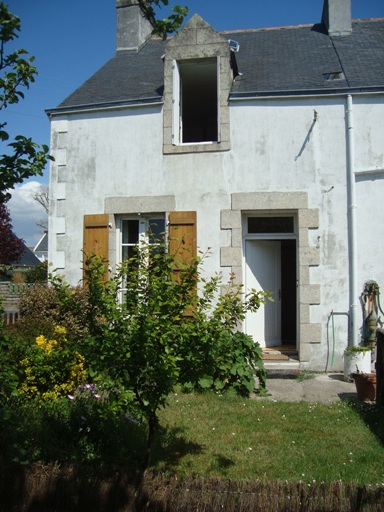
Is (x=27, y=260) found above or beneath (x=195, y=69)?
beneath

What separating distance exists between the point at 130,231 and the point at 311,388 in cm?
426

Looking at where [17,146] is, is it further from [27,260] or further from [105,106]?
[27,260]

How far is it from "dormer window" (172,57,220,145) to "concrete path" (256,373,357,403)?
13.8ft

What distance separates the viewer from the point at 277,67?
10070 mm

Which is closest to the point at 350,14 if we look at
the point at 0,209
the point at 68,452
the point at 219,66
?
the point at 219,66

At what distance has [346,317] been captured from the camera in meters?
8.76

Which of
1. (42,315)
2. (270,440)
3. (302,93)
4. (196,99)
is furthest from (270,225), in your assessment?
(270,440)

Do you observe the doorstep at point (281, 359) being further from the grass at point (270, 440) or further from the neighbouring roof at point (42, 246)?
the neighbouring roof at point (42, 246)

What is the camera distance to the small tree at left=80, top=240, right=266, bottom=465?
3.78m

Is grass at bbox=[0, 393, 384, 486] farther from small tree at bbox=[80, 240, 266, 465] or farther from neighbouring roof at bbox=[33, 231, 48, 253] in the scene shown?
neighbouring roof at bbox=[33, 231, 48, 253]

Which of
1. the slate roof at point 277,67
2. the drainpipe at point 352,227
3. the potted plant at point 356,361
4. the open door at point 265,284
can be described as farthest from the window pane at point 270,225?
the potted plant at point 356,361

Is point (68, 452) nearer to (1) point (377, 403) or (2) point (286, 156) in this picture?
(1) point (377, 403)

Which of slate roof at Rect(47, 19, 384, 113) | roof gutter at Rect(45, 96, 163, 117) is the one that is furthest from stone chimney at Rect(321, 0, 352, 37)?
roof gutter at Rect(45, 96, 163, 117)

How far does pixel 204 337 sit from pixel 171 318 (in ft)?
0.90
